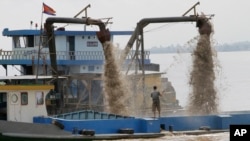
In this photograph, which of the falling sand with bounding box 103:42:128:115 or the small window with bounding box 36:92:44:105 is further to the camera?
the falling sand with bounding box 103:42:128:115

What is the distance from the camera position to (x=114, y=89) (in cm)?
3081

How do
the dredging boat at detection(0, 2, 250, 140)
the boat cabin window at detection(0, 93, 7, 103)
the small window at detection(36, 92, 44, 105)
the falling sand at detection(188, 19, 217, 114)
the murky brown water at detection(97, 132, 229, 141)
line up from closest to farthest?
the dredging boat at detection(0, 2, 250, 140) → the murky brown water at detection(97, 132, 229, 141) → the small window at detection(36, 92, 44, 105) → the boat cabin window at detection(0, 93, 7, 103) → the falling sand at detection(188, 19, 217, 114)

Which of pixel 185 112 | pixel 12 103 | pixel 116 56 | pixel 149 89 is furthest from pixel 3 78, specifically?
pixel 149 89

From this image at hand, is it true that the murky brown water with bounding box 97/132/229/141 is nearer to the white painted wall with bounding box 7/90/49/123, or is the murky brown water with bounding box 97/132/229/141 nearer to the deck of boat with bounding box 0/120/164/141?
the deck of boat with bounding box 0/120/164/141

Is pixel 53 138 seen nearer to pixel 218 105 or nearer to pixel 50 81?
pixel 50 81

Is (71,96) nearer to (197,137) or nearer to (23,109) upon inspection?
(23,109)

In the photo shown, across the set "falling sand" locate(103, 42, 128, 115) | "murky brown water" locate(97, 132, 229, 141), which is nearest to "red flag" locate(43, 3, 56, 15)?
"falling sand" locate(103, 42, 128, 115)

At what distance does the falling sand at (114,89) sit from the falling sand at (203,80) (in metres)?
3.51

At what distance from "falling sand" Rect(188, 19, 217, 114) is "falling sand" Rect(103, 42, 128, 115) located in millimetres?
3508

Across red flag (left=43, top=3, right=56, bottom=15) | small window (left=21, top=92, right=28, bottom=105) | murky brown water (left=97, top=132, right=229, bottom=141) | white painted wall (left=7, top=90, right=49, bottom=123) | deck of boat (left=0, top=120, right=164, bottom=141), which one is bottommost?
murky brown water (left=97, top=132, right=229, bottom=141)

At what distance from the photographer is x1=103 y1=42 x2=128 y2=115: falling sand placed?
3078cm

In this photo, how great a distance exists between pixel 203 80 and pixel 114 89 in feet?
14.7

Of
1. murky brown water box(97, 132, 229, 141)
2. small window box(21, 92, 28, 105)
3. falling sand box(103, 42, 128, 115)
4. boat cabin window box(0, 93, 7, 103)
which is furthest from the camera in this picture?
falling sand box(103, 42, 128, 115)

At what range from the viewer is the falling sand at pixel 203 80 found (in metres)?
31.0
